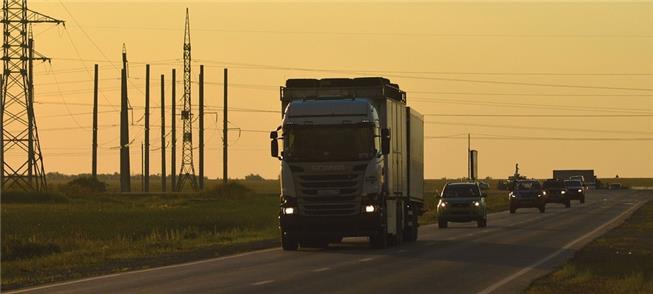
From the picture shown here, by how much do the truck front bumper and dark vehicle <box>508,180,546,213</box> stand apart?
46.8 meters

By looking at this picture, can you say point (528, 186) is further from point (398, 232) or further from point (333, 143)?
point (333, 143)

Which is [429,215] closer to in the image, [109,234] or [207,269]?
[109,234]

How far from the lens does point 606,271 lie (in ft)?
92.8

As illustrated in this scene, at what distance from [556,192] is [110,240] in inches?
2206

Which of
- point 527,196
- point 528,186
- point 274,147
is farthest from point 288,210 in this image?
point 528,186

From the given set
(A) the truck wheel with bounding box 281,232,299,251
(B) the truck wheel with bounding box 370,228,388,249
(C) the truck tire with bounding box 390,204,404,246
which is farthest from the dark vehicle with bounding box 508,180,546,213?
(A) the truck wheel with bounding box 281,232,299,251

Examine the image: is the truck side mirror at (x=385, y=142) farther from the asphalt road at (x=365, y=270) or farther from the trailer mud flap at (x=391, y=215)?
the asphalt road at (x=365, y=270)

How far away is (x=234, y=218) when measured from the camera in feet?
237

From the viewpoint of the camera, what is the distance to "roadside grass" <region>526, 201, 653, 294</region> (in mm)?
24156

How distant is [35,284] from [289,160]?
11.9 m

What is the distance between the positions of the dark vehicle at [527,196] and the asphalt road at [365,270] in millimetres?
38529

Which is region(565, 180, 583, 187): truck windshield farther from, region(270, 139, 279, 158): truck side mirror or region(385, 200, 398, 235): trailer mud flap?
region(270, 139, 279, 158): truck side mirror

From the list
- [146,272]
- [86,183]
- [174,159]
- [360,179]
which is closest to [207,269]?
[146,272]

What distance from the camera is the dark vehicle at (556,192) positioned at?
322ft
